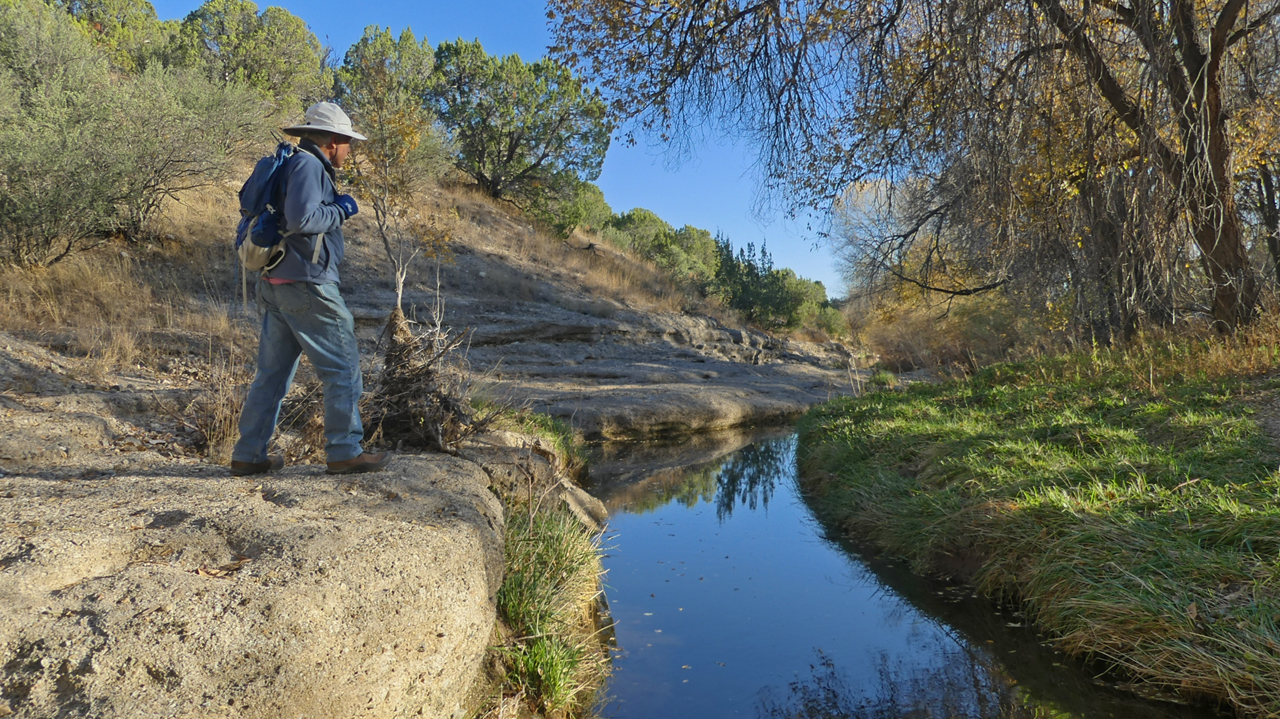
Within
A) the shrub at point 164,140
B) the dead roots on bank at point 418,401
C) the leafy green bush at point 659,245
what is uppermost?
the leafy green bush at point 659,245

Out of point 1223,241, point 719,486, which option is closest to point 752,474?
point 719,486

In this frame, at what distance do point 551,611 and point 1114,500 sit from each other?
348 cm

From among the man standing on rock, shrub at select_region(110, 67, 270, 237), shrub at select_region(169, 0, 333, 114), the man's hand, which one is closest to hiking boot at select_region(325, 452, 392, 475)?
the man standing on rock

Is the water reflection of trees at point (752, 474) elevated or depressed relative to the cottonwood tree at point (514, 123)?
depressed

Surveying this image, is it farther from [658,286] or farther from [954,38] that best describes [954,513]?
[658,286]

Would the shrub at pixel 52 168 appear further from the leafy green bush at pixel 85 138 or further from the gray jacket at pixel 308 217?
the gray jacket at pixel 308 217

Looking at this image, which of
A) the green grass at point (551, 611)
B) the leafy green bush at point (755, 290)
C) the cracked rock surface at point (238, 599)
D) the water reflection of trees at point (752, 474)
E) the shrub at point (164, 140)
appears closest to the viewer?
the cracked rock surface at point (238, 599)

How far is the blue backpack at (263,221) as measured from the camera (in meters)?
3.39

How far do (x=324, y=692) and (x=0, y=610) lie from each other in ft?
3.00

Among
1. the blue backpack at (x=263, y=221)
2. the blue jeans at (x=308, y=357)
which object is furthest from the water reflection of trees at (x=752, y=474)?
the blue backpack at (x=263, y=221)

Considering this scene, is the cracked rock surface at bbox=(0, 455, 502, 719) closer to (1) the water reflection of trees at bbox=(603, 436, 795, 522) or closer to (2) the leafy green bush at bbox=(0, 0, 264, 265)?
(1) the water reflection of trees at bbox=(603, 436, 795, 522)

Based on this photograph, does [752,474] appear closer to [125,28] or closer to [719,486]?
[719,486]

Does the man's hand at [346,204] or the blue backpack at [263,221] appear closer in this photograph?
the blue backpack at [263,221]

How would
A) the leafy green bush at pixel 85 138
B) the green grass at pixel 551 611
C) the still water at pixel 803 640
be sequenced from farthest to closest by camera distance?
1. the leafy green bush at pixel 85 138
2. the still water at pixel 803 640
3. the green grass at pixel 551 611
